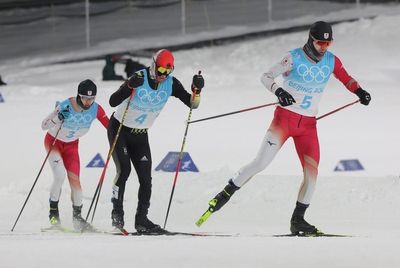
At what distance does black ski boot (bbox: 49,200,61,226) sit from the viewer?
10328 mm

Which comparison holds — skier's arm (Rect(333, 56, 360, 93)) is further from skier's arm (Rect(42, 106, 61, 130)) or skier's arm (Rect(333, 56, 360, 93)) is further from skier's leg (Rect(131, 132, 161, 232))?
skier's arm (Rect(42, 106, 61, 130))

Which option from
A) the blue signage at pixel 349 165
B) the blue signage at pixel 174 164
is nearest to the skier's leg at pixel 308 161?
the blue signage at pixel 174 164

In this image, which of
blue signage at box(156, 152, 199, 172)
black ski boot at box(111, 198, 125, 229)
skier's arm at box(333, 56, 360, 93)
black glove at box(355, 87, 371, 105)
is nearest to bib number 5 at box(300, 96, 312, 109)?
Result: skier's arm at box(333, 56, 360, 93)

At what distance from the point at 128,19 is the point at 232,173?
12.6 metres

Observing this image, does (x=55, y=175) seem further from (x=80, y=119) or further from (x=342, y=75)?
(x=342, y=75)

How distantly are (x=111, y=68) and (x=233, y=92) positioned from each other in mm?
2398

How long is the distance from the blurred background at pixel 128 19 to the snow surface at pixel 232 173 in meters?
1.11

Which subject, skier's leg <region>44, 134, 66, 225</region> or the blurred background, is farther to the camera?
the blurred background

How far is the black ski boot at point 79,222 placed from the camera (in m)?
10.0

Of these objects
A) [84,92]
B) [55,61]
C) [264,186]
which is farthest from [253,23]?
[84,92]

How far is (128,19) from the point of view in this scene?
2438cm

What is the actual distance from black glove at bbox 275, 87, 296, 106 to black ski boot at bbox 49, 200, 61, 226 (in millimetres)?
2685

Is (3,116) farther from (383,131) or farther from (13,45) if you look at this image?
(13,45)

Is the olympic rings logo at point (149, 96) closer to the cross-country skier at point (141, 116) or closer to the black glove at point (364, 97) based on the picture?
the cross-country skier at point (141, 116)
